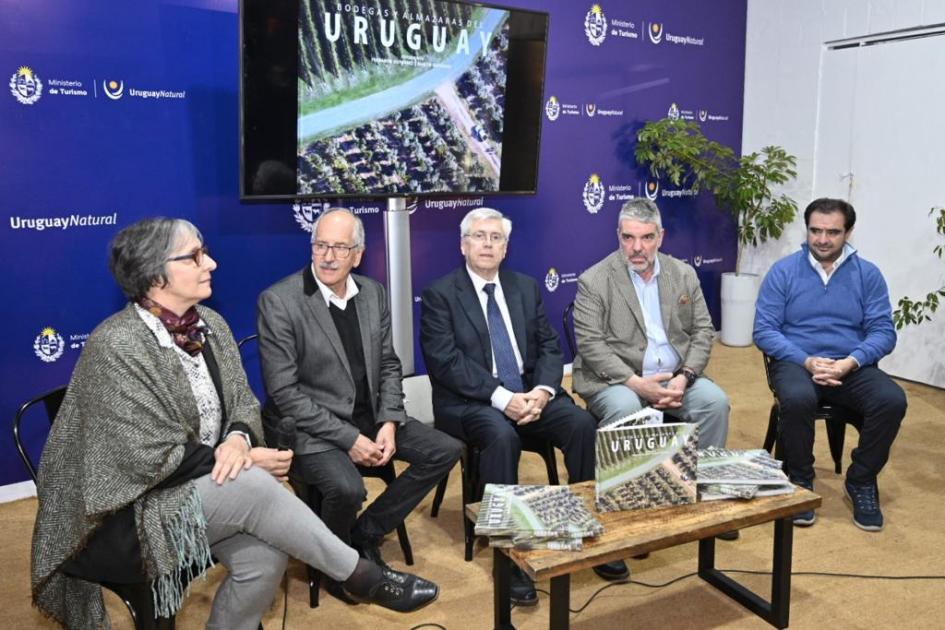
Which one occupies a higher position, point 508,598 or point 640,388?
point 640,388

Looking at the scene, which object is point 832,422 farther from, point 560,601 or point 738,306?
point 738,306

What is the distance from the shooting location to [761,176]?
591 centimetres

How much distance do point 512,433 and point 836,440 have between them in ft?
5.51

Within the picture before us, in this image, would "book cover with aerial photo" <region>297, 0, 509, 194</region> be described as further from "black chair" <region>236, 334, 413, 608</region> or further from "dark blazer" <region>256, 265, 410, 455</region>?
"black chair" <region>236, 334, 413, 608</region>

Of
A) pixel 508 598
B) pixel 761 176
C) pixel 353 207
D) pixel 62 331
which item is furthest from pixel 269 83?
pixel 761 176

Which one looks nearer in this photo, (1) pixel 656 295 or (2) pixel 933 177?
(1) pixel 656 295

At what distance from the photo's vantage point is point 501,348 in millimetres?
3113

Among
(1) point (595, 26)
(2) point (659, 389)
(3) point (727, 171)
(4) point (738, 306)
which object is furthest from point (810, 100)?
(2) point (659, 389)

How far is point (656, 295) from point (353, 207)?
67.6 inches

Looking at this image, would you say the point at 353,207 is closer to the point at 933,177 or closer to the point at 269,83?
the point at 269,83

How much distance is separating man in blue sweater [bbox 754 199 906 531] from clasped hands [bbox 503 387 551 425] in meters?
1.01

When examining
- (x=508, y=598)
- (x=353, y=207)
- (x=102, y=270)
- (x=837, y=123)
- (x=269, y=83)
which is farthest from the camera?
(x=837, y=123)

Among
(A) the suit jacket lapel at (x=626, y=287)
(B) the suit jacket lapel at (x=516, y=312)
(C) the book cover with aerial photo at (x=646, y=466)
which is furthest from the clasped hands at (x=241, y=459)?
(A) the suit jacket lapel at (x=626, y=287)

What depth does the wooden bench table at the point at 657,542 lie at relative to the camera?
2.10 meters
